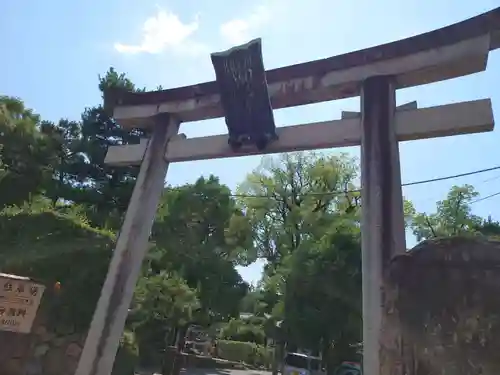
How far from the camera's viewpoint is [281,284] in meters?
15.1

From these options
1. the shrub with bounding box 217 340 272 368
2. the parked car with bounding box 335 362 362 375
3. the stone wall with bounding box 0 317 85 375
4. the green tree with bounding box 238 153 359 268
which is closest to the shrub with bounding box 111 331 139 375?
the stone wall with bounding box 0 317 85 375

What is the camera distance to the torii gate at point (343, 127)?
472cm

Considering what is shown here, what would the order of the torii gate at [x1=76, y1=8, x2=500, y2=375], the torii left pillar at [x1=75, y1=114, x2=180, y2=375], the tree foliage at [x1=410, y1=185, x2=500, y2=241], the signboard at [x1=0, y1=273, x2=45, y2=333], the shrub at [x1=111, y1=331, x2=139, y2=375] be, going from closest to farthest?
the torii gate at [x1=76, y1=8, x2=500, y2=375], the signboard at [x1=0, y1=273, x2=45, y2=333], the torii left pillar at [x1=75, y1=114, x2=180, y2=375], the shrub at [x1=111, y1=331, x2=139, y2=375], the tree foliage at [x1=410, y1=185, x2=500, y2=241]

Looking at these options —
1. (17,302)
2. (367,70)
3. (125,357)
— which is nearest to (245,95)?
(367,70)

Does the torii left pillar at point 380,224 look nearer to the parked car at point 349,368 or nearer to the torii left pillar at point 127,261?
the torii left pillar at point 127,261

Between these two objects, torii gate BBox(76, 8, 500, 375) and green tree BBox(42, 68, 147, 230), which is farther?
green tree BBox(42, 68, 147, 230)

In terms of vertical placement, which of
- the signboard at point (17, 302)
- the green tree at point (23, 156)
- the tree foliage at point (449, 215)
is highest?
the tree foliage at point (449, 215)

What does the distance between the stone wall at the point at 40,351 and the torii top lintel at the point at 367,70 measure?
422 centimetres

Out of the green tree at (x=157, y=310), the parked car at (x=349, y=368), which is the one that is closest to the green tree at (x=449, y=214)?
the parked car at (x=349, y=368)

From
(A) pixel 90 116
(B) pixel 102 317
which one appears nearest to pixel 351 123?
(B) pixel 102 317

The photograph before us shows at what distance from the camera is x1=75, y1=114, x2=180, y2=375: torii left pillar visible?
579 centimetres

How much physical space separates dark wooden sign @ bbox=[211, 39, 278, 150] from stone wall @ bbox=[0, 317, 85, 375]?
4.52 meters

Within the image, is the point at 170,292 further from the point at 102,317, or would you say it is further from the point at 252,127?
the point at 252,127

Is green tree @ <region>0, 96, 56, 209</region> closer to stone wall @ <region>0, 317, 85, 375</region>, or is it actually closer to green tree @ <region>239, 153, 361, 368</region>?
stone wall @ <region>0, 317, 85, 375</region>
